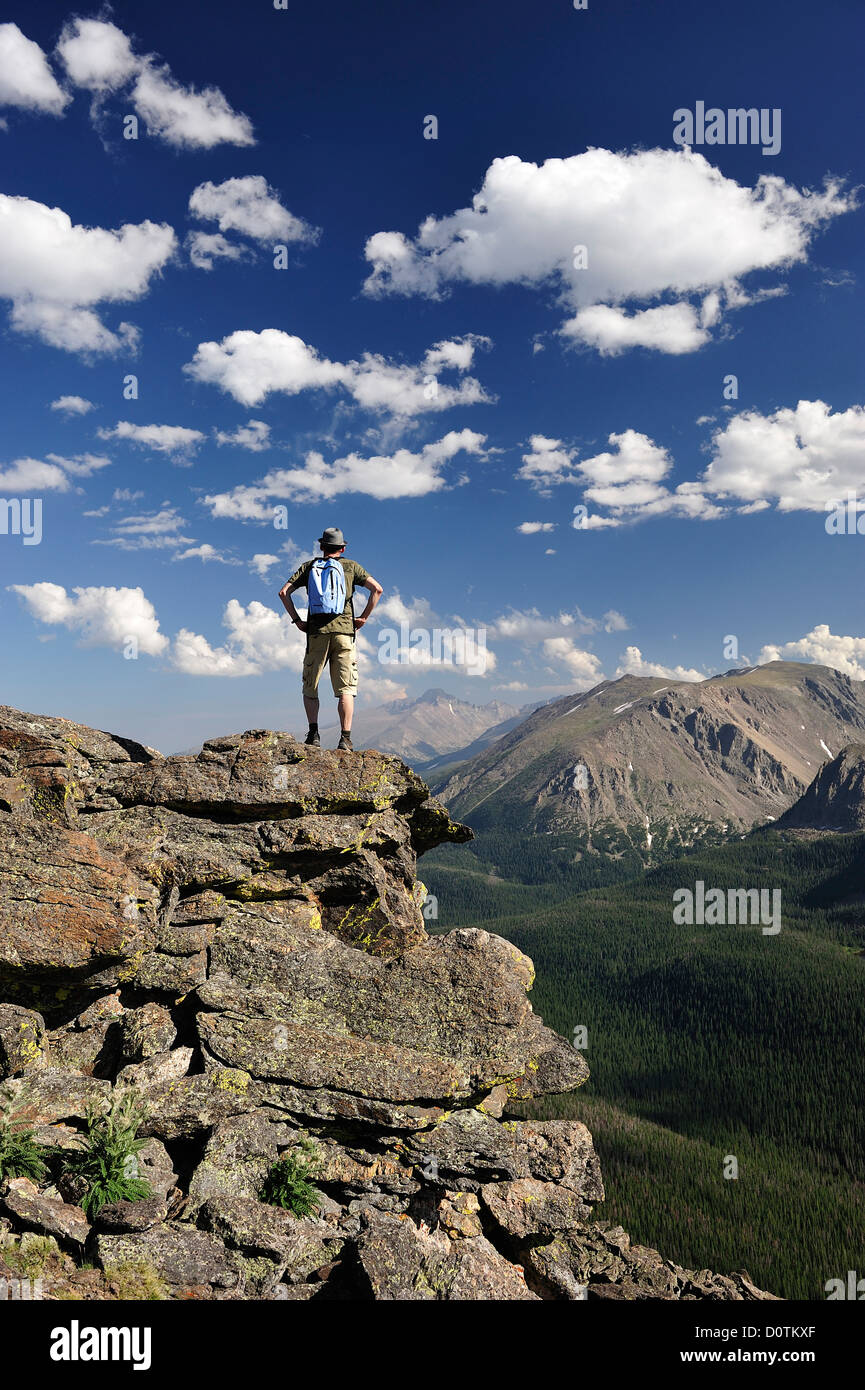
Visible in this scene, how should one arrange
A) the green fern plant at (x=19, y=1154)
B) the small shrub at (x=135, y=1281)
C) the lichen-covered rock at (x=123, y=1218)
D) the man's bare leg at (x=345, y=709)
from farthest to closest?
the man's bare leg at (x=345, y=709)
the green fern plant at (x=19, y=1154)
the lichen-covered rock at (x=123, y=1218)
the small shrub at (x=135, y=1281)

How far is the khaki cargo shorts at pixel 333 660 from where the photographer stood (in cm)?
2400

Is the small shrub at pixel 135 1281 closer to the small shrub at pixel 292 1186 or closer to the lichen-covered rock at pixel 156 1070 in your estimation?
the small shrub at pixel 292 1186

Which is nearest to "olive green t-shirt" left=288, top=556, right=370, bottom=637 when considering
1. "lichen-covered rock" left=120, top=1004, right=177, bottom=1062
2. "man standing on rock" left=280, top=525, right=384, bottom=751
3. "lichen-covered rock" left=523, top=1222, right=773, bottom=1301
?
"man standing on rock" left=280, top=525, right=384, bottom=751

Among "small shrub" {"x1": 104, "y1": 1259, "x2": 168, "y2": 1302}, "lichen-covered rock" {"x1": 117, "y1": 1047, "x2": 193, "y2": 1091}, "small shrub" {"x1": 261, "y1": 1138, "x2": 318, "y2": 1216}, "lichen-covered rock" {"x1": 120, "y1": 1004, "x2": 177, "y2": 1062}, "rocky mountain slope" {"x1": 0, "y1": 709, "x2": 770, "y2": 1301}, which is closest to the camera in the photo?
"small shrub" {"x1": 104, "y1": 1259, "x2": 168, "y2": 1302}

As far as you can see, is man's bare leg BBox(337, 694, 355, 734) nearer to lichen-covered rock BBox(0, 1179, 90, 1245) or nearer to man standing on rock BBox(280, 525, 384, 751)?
man standing on rock BBox(280, 525, 384, 751)

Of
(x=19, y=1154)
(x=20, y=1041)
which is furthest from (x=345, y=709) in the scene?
(x=19, y=1154)

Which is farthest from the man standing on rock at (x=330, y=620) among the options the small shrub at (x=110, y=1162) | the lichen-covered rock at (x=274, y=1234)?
the lichen-covered rock at (x=274, y=1234)

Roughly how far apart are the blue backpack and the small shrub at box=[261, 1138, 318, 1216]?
54.6 ft

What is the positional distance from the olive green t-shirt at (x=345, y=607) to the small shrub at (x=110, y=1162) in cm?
1559

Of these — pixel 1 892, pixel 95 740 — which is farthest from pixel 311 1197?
pixel 95 740

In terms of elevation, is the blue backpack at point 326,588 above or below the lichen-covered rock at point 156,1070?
above

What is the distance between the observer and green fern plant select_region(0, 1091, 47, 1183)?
1296 centimetres
